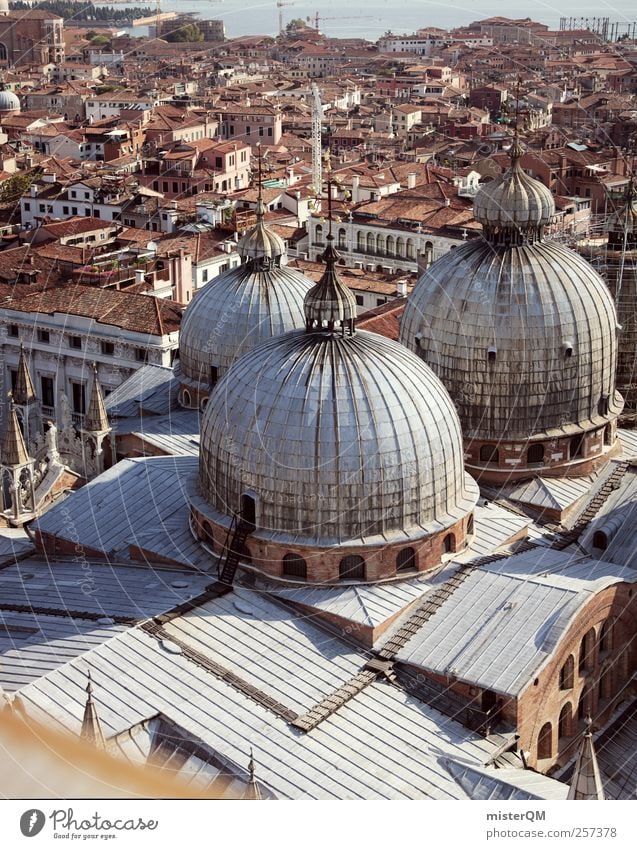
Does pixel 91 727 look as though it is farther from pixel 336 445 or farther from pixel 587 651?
pixel 587 651

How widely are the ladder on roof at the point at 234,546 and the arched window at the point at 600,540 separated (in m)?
5.48

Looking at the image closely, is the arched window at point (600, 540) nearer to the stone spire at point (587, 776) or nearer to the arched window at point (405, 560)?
the arched window at point (405, 560)

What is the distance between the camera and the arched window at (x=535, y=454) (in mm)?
20406

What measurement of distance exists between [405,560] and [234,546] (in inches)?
87.3

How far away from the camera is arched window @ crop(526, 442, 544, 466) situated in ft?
66.9

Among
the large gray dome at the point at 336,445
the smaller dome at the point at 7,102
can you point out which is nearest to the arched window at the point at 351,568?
the large gray dome at the point at 336,445

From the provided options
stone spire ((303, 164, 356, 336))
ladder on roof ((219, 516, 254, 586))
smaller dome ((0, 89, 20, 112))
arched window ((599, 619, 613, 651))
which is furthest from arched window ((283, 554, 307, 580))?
smaller dome ((0, 89, 20, 112))

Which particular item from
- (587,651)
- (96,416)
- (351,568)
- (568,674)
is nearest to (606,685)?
(587,651)

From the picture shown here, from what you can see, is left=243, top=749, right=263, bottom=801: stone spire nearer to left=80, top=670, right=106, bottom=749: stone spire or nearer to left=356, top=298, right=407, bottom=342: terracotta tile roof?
→ left=80, top=670, right=106, bottom=749: stone spire

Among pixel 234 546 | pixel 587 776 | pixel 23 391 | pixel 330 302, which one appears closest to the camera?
pixel 587 776

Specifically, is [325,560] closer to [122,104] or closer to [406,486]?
[406,486]

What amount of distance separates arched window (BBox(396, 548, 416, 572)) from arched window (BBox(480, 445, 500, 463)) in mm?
Answer: 3814

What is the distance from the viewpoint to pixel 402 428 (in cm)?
1675

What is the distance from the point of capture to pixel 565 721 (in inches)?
660
